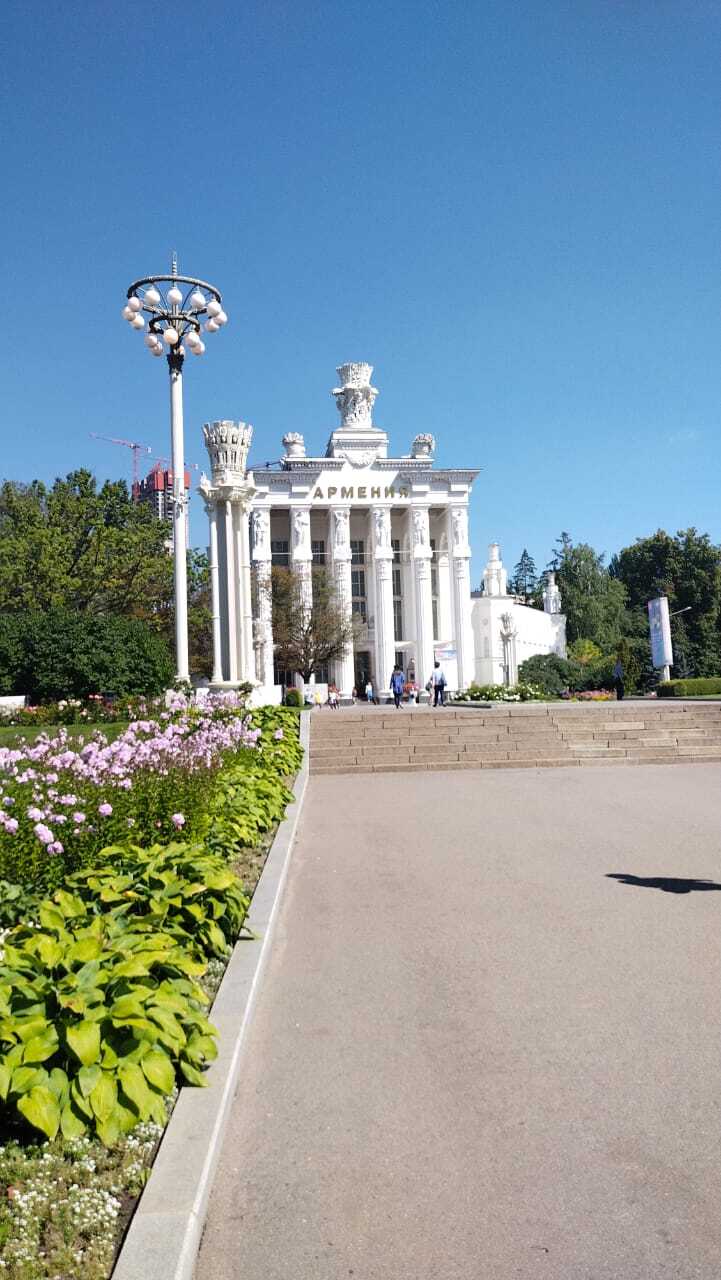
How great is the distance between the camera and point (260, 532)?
59.5m

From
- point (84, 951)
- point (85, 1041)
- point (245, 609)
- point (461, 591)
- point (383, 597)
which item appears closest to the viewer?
point (85, 1041)

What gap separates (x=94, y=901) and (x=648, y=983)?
130 inches

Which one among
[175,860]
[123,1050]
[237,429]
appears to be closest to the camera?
[123,1050]

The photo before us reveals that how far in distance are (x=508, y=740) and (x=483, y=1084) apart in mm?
15936

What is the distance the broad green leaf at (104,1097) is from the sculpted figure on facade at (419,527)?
192ft

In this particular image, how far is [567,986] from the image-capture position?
17.0 ft

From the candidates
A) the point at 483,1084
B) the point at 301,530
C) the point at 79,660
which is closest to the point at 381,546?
the point at 301,530

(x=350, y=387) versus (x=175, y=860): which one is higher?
(x=350, y=387)

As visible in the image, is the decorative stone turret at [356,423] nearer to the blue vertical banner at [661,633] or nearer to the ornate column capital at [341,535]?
the ornate column capital at [341,535]

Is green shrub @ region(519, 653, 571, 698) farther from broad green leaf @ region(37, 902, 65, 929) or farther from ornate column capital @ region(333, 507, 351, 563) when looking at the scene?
broad green leaf @ region(37, 902, 65, 929)

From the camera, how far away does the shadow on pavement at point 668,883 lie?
744 centimetres

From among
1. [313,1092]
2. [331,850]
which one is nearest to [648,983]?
[313,1092]

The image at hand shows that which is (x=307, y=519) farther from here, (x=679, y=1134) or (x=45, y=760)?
(x=679, y=1134)

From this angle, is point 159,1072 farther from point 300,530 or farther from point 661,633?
point 300,530
